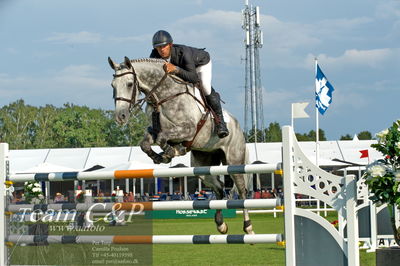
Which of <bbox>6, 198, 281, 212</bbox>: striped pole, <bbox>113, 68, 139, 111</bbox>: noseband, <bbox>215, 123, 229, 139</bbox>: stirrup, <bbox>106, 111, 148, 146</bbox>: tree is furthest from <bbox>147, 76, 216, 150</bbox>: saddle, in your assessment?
<bbox>106, 111, 148, 146</bbox>: tree

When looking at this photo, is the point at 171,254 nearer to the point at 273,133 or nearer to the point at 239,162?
the point at 239,162

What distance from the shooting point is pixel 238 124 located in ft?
21.2

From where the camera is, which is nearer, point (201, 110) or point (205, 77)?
point (201, 110)

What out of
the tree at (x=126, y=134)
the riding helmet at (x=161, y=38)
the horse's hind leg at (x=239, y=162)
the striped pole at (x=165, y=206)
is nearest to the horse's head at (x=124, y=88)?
the riding helmet at (x=161, y=38)

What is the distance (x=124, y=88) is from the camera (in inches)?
200

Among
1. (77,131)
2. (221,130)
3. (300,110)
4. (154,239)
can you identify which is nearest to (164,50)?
(221,130)

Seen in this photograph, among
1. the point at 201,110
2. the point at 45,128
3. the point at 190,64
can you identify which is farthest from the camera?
the point at 45,128

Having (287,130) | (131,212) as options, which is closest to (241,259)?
(131,212)

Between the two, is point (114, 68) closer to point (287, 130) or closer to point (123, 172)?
point (123, 172)

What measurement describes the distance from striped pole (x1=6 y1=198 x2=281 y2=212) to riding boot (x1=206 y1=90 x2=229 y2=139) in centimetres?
160

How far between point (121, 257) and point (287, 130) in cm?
192

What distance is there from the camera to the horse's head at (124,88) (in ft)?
16.4

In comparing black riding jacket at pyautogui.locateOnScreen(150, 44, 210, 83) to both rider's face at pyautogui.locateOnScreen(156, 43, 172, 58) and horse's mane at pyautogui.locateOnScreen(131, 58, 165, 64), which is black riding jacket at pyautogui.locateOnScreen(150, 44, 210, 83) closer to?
rider's face at pyautogui.locateOnScreen(156, 43, 172, 58)

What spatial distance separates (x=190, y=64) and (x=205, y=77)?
0.37 metres
